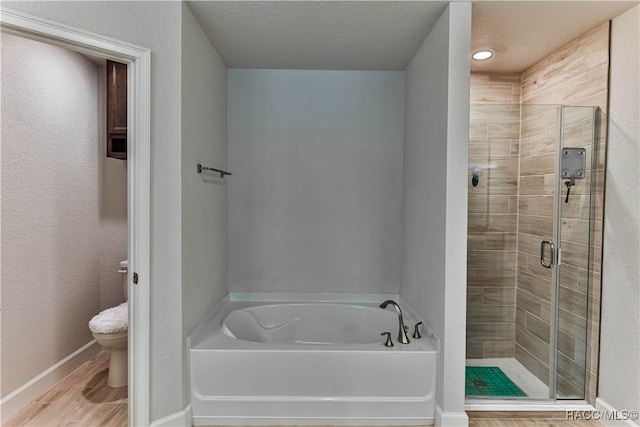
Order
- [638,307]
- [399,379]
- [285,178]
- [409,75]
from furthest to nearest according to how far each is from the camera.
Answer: [285,178], [409,75], [399,379], [638,307]

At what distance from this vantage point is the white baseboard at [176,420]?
2.02m

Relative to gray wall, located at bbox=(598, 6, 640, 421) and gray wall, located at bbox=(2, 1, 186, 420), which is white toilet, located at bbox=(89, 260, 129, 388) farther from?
gray wall, located at bbox=(598, 6, 640, 421)

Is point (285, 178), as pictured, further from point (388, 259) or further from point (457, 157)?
point (457, 157)

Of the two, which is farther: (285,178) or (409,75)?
(285,178)

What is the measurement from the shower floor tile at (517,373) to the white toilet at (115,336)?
2.23 meters

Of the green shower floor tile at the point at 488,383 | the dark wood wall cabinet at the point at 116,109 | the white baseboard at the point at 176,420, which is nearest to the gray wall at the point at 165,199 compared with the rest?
the white baseboard at the point at 176,420

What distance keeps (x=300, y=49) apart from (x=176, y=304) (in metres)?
1.82

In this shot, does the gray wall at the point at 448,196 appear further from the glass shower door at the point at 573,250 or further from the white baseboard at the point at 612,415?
the white baseboard at the point at 612,415

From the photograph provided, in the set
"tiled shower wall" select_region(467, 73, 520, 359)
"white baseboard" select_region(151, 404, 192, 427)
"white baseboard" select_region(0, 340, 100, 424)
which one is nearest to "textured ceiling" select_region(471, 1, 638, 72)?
"tiled shower wall" select_region(467, 73, 520, 359)

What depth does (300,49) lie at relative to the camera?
2.64 m

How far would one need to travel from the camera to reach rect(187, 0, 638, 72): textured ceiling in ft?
6.78

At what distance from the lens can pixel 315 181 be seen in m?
3.16

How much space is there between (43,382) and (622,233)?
11.8 feet

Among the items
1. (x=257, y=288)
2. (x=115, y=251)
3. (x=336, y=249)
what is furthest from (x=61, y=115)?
(x=336, y=249)
